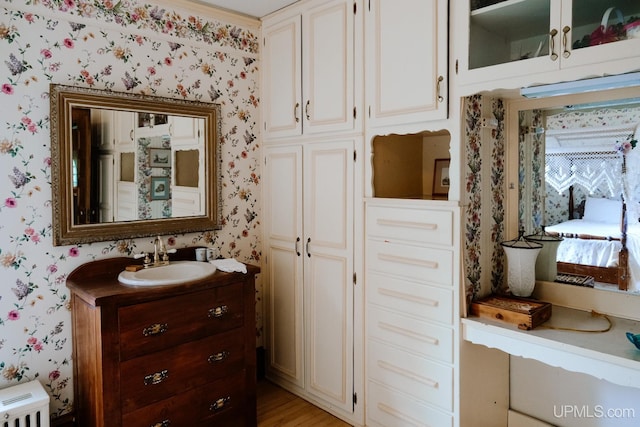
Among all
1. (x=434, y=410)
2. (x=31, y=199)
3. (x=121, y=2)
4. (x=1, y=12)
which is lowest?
(x=434, y=410)

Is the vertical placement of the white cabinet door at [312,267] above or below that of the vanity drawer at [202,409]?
above

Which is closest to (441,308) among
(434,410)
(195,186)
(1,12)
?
(434,410)

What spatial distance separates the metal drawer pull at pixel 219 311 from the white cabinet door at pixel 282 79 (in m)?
1.16

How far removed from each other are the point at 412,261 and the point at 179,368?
126cm

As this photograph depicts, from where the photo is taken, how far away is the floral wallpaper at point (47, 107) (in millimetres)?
2166

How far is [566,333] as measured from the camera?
1.88 metres

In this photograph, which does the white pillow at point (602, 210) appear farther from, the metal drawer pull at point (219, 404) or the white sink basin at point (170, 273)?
the metal drawer pull at point (219, 404)

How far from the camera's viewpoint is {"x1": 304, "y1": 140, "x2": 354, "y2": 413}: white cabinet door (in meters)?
2.56

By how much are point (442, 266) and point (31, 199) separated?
80.4 inches

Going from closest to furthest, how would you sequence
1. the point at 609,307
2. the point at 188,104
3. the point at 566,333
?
the point at 566,333 → the point at 609,307 → the point at 188,104

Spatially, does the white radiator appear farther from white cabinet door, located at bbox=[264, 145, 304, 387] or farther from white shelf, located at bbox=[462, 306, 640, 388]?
white shelf, located at bbox=[462, 306, 640, 388]

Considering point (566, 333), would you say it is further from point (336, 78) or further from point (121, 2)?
point (121, 2)

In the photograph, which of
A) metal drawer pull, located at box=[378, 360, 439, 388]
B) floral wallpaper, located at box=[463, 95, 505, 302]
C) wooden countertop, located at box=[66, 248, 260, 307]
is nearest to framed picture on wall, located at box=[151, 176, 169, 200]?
wooden countertop, located at box=[66, 248, 260, 307]

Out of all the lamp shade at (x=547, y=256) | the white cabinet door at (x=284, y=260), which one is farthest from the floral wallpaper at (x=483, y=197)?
the white cabinet door at (x=284, y=260)
